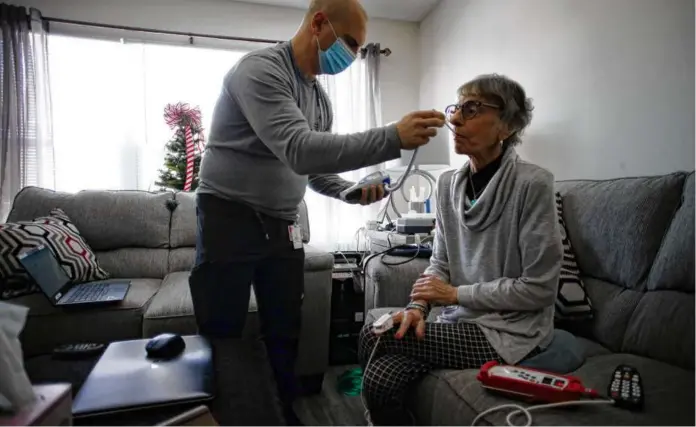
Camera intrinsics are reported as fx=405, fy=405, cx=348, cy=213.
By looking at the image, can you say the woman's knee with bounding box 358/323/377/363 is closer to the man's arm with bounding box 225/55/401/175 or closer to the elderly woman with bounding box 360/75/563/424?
the elderly woman with bounding box 360/75/563/424

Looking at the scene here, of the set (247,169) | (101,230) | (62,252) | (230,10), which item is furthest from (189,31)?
(247,169)

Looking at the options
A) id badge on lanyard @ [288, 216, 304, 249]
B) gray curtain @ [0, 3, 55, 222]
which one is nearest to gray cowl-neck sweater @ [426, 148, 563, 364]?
id badge on lanyard @ [288, 216, 304, 249]

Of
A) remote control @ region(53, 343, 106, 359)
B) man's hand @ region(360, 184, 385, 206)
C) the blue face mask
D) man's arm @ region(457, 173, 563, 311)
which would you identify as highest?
the blue face mask

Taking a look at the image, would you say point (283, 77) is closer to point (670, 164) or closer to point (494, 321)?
point (494, 321)

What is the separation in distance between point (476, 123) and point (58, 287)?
173cm

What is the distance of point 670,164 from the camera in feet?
4.55

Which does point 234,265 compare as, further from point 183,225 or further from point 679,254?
point 183,225

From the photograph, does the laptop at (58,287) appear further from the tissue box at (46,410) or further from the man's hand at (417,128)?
the man's hand at (417,128)

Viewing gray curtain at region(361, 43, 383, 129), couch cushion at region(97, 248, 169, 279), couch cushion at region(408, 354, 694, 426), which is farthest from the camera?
gray curtain at region(361, 43, 383, 129)

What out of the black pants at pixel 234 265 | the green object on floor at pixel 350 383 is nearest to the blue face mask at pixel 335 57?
the black pants at pixel 234 265

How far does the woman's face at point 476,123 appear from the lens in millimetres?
1117

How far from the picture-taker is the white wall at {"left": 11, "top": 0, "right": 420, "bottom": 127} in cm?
269

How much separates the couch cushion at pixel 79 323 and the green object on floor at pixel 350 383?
0.90 m

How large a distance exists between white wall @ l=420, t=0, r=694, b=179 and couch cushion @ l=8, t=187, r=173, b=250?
6.72 ft
